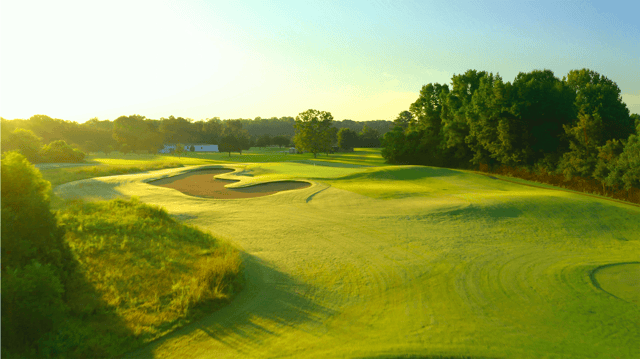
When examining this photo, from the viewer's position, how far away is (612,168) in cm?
2214

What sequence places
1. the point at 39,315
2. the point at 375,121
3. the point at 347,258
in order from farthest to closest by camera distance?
1. the point at 375,121
2. the point at 347,258
3. the point at 39,315

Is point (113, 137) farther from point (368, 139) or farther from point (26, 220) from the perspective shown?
point (26, 220)

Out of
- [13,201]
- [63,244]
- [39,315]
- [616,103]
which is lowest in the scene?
[39,315]

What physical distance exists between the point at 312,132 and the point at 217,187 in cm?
4384

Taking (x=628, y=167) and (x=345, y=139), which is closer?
(x=628, y=167)

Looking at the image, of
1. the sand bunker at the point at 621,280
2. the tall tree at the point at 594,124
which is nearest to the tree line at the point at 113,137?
the sand bunker at the point at 621,280

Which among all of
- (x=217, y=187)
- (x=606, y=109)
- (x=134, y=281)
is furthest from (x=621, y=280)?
(x=217, y=187)

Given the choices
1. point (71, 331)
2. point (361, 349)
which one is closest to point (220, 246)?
point (71, 331)

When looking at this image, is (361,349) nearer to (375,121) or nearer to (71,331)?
(71,331)

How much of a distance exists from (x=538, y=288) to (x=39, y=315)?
9.89 m

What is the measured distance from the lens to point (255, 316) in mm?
6590

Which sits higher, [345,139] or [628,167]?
[345,139]

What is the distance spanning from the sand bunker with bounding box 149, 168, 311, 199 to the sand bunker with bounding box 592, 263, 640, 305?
17632 millimetres

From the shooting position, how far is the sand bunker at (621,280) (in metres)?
7.67
